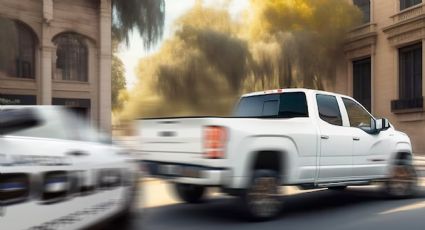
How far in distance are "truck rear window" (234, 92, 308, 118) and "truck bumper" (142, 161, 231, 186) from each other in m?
1.93

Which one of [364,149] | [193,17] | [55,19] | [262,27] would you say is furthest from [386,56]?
[364,149]

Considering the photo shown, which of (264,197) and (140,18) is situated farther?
(140,18)

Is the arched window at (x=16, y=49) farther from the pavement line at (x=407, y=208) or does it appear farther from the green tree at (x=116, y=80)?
the pavement line at (x=407, y=208)

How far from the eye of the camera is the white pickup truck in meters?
6.95

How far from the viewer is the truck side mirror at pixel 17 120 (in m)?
4.46

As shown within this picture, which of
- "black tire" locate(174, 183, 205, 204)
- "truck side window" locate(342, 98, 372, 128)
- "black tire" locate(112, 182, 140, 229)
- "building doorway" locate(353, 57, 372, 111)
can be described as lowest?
"black tire" locate(174, 183, 205, 204)

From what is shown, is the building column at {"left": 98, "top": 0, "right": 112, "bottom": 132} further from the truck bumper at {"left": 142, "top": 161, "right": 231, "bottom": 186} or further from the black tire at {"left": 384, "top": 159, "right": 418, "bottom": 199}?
the truck bumper at {"left": 142, "top": 161, "right": 231, "bottom": 186}

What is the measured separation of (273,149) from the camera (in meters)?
7.41

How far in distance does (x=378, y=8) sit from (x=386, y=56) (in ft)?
10.4

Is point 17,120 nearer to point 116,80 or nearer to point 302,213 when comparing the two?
point 302,213

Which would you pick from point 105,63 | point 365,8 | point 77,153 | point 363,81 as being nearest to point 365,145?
point 77,153

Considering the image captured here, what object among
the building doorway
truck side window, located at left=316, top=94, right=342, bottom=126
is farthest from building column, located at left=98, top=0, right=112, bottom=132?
truck side window, located at left=316, top=94, right=342, bottom=126

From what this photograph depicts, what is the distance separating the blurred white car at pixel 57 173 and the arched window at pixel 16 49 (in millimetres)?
22982

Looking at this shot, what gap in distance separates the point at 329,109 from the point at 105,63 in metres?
26.2
